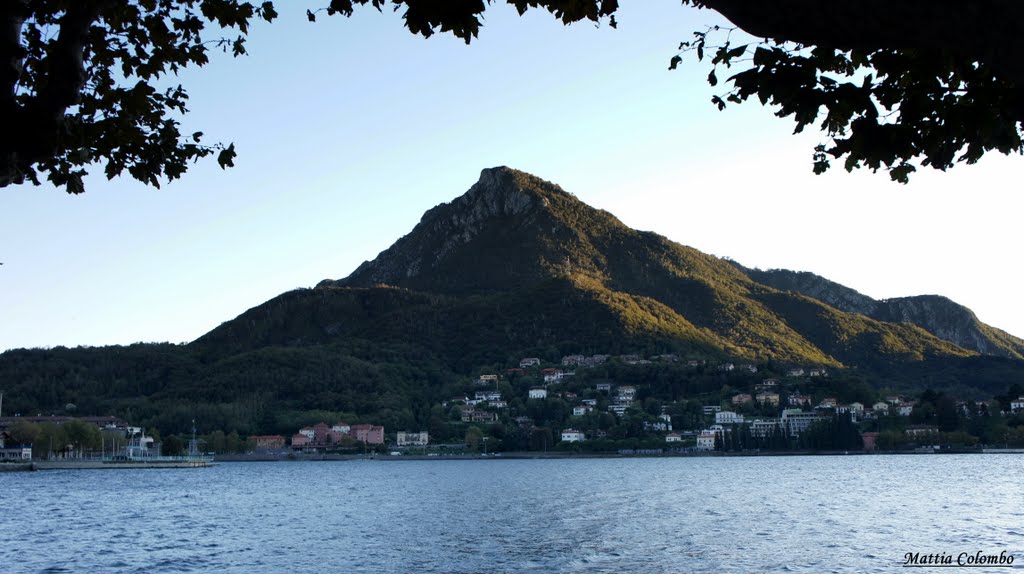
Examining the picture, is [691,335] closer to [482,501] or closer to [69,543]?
[482,501]

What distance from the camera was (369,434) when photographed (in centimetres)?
13600

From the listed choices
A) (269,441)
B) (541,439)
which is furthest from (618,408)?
(269,441)

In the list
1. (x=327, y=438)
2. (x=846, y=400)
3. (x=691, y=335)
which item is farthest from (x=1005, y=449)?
(x=327, y=438)

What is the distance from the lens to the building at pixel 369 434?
135250mm

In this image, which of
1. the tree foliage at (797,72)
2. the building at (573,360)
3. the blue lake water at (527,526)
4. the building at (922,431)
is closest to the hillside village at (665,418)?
the building at (922,431)

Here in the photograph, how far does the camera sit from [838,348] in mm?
185375

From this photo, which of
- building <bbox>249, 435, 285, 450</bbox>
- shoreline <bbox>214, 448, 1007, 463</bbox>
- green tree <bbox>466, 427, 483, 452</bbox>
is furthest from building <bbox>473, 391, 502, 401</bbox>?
building <bbox>249, 435, 285, 450</bbox>

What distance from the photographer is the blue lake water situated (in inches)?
1048

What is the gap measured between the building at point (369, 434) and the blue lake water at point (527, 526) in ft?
229

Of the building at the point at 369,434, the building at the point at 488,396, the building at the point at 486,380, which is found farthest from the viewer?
the building at the point at 486,380

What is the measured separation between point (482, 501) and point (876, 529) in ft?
70.7

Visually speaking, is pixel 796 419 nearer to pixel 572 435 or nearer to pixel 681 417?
pixel 681 417

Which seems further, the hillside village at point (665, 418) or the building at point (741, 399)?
the building at point (741, 399)

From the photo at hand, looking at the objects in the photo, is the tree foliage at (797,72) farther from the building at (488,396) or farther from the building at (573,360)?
the building at (573,360)
